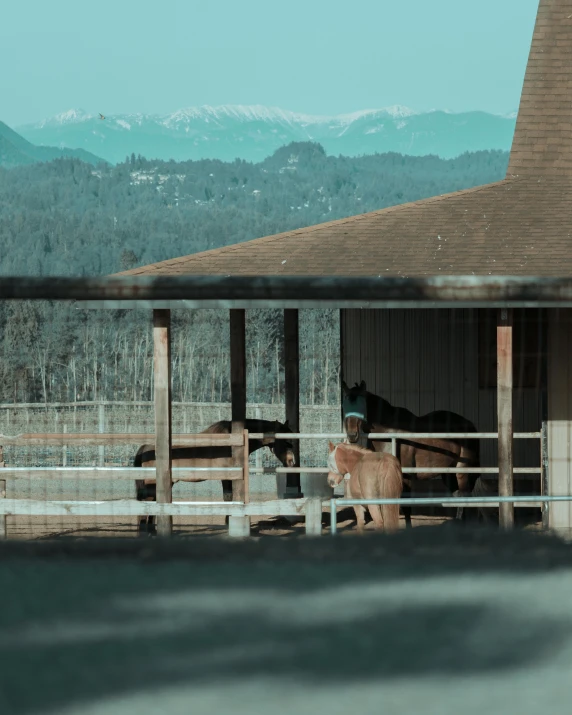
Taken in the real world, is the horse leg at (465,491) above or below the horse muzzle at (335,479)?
below

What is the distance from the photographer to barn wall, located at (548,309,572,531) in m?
11.2

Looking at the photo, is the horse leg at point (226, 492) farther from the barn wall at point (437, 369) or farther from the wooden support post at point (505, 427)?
the wooden support post at point (505, 427)

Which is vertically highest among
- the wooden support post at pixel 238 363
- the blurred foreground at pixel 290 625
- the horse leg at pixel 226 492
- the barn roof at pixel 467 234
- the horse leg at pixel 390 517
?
the barn roof at pixel 467 234

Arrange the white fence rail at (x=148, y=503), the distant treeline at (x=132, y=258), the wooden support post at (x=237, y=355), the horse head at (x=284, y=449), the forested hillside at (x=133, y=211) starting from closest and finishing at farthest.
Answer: the white fence rail at (x=148, y=503), the distant treeline at (x=132, y=258), the wooden support post at (x=237, y=355), the horse head at (x=284, y=449), the forested hillside at (x=133, y=211)

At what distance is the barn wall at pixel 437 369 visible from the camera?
47.3 ft

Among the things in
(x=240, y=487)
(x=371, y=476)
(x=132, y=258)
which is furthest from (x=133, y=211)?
(x=371, y=476)

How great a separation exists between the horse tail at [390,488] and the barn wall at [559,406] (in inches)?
73.5

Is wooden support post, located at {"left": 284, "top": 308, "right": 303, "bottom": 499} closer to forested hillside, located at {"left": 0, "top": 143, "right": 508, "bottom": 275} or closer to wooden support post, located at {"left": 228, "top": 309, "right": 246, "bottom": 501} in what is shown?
wooden support post, located at {"left": 228, "top": 309, "right": 246, "bottom": 501}

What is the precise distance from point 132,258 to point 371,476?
10737 centimetres

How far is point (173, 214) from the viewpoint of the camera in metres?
167

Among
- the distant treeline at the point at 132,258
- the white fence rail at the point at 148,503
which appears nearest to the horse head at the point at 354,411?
the white fence rail at the point at 148,503

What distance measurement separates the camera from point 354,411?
11.8m

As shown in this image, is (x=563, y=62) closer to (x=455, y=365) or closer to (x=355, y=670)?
(x=455, y=365)

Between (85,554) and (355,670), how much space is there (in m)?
1.51
